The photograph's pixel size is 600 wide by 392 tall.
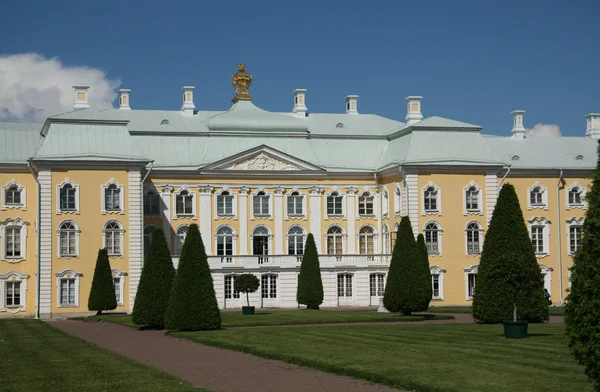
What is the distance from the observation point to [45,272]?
176 feet

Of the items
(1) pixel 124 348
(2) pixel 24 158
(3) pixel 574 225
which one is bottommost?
(1) pixel 124 348

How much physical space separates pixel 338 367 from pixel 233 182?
130ft

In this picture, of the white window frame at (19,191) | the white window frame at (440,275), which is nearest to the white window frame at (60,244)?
the white window frame at (19,191)

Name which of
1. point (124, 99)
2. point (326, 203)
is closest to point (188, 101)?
point (124, 99)

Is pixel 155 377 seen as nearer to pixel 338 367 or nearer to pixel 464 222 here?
pixel 338 367

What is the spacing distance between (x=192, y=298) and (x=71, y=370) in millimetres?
13053

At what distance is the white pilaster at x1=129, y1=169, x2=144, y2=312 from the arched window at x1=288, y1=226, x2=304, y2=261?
10.1 meters

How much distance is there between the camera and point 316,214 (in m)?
61.9

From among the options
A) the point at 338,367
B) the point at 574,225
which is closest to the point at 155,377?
the point at 338,367

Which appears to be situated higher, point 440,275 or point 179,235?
point 179,235

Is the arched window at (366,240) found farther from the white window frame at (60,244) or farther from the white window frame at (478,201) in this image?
the white window frame at (60,244)

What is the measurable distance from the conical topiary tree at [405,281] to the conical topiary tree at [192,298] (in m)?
9.16

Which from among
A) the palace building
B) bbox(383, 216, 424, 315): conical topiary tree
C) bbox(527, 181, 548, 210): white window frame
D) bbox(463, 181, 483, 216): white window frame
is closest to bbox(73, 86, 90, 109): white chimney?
the palace building

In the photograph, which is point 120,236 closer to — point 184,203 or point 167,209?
point 167,209
